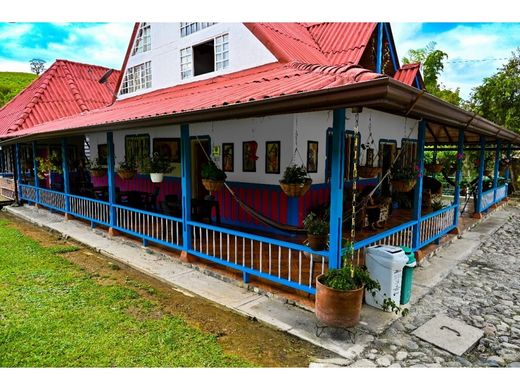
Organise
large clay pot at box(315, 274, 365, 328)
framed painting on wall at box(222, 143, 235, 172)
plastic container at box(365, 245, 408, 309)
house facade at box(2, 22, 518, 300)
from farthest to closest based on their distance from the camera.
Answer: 1. framed painting on wall at box(222, 143, 235, 172)
2. plastic container at box(365, 245, 408, 309)
3. house facade at box(2, 22, 518, 300)
4. large clay pot at box(315, 274, 365, 328)

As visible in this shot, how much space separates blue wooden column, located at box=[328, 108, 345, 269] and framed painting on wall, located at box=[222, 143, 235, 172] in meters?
4.41

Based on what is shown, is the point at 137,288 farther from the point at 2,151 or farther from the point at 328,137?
the point at 2,151

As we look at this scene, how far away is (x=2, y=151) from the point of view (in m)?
17.9

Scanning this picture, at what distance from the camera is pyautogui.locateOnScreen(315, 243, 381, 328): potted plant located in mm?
3643

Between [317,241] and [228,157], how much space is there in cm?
435

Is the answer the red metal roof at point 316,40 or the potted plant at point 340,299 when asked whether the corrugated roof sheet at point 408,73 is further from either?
the potted plant at point 340,299

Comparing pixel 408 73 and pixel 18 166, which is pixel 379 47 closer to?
pixel 408 73

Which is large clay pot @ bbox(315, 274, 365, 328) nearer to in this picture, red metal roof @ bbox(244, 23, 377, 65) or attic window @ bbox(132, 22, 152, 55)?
red metal roof @ bbox(244, 23, 377, 65)

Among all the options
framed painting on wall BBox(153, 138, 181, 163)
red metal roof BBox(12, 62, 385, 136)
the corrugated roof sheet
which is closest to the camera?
red metal roof BBox(12, 62, 385, 136)

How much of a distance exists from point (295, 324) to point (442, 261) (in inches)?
153

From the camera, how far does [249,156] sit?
765cm

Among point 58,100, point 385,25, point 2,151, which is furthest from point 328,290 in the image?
point 2,151

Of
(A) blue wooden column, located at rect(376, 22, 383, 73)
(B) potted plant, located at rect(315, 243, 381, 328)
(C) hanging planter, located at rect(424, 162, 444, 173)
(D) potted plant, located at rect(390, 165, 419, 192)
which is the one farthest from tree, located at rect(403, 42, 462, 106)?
(B) potted plant, located at rect(315, 243, 381, 328)

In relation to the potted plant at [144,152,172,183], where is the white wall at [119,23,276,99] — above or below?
above
